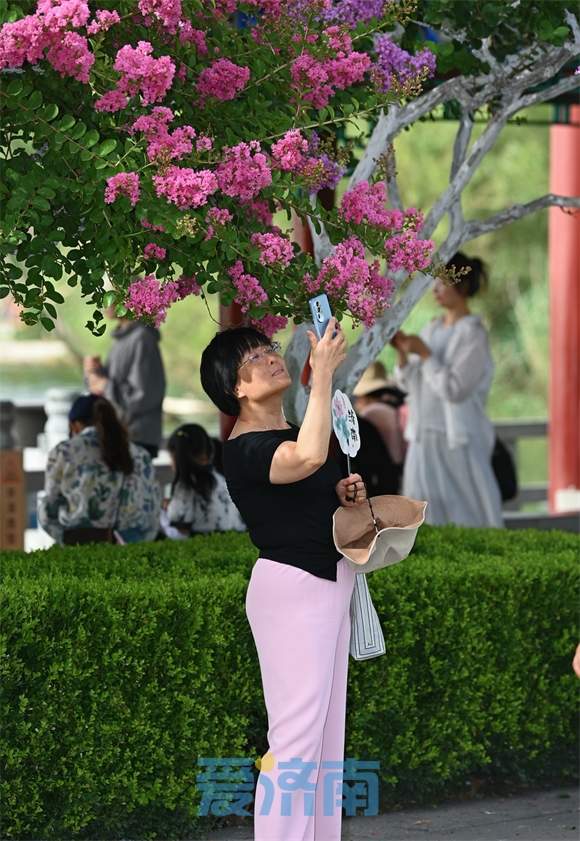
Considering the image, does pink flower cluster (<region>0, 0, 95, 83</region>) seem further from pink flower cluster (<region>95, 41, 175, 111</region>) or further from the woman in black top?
the woman in black top

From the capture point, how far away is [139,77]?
476 cm

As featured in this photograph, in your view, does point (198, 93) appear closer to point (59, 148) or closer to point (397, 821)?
point (59, 148)

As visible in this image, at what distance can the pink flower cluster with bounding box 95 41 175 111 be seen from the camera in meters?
4.71

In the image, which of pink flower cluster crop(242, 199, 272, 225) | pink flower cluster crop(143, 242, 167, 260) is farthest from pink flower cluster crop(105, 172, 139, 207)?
pink flower cluster crop(242, 199, 272, 225)

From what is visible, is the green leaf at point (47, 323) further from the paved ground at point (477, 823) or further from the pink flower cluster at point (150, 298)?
the paved ground at point (477, 823)

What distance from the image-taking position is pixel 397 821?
6.17m

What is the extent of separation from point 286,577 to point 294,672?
281 millimetres

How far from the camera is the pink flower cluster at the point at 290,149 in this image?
4973 millimetres

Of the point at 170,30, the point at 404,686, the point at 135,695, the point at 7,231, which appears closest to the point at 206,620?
the point at 135,695

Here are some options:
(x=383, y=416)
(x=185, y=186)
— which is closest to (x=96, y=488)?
(x=185, y=186)

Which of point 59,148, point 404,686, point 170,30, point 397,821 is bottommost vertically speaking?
point 397,821

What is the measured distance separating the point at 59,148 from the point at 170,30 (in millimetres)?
520

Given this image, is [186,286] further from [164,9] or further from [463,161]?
[463,161]

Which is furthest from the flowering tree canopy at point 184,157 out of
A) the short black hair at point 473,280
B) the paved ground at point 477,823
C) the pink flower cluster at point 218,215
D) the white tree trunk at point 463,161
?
the short black hair at point 473,280
